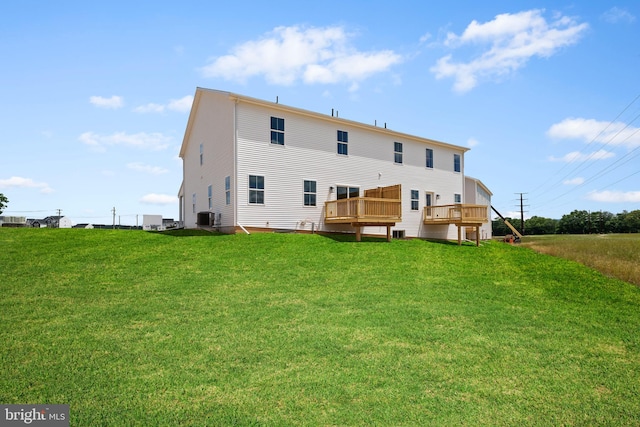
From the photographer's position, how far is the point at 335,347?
263 inches

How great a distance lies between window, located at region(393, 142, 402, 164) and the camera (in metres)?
24.6

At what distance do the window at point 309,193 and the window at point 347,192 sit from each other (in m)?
1.70

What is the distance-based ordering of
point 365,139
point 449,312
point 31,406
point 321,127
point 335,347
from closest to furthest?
point 31,406 → point 335,347 → point 449,312 → point 321,127 → point 365,139

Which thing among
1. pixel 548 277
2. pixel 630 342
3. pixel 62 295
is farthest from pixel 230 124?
pixel 630 342

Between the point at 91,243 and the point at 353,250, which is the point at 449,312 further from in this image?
the point at 91,243

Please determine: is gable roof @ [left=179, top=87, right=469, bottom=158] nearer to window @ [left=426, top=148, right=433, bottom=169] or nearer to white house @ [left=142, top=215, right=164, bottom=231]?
window @ [left=426, top=148, right=433, bottom=169]

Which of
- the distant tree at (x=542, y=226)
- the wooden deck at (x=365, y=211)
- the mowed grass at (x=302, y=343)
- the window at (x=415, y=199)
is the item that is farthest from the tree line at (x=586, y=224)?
the mowed grass at (x=302, y=343)

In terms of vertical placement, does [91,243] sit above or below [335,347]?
above

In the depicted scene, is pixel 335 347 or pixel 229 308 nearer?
pixel 335 347

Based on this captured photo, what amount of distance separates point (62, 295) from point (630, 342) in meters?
12.5

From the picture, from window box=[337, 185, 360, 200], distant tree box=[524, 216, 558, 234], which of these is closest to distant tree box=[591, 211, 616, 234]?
distant tree box=[524, 216, 558, 234]

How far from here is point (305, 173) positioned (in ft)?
67.1

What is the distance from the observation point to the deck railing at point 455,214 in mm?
23366

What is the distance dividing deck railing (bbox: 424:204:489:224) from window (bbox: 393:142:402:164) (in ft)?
12.7
